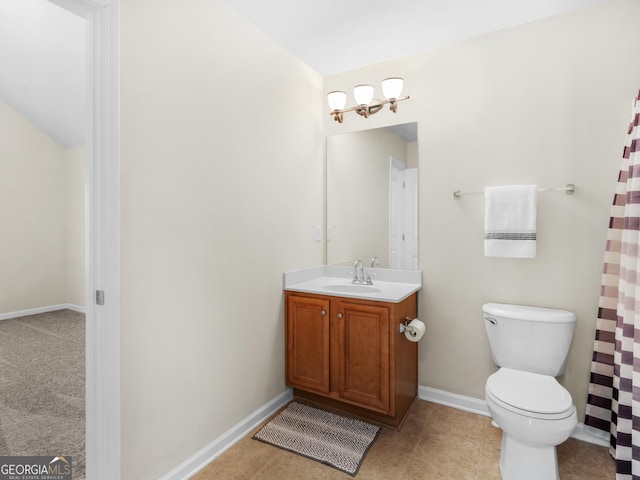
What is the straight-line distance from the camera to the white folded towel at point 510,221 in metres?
2.01

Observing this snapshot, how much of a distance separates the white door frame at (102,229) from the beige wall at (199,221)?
0.05m

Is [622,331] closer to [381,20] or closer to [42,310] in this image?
[381,20]

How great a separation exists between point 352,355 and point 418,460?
2.11ft

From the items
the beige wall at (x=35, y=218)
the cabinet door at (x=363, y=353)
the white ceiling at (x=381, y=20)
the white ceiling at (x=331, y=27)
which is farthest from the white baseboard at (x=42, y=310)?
the white ceiling at (x=381, y=20)

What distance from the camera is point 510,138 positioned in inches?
85.1

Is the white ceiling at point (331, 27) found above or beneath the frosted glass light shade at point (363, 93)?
above

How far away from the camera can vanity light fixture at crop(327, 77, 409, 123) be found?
2312mm

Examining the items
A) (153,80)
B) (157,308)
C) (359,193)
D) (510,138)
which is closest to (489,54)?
(510,138)

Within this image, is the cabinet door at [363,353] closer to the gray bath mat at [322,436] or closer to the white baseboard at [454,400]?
the gray bath mat at [322,436]

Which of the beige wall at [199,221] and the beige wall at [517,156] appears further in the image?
the beige wall at [517,156]

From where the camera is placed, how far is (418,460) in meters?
1.81

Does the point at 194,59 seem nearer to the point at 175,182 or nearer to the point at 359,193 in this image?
the point at 175,182

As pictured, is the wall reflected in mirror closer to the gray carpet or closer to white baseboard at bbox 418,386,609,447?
white baseboard at bbox 418,386,609,447

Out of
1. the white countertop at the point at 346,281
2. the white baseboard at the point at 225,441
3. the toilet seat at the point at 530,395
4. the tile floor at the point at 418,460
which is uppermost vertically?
the white countertop at the point at 346,281
